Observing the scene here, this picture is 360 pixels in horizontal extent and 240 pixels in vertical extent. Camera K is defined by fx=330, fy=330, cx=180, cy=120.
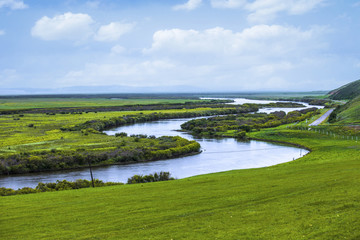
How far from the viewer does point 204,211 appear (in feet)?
59.0

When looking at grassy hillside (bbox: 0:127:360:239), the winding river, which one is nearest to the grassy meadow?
grassy hillside (bbox: 0:127:360:239)

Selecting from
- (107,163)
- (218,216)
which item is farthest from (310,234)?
(107,163)

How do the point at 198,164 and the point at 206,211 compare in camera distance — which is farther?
the point at 198,164

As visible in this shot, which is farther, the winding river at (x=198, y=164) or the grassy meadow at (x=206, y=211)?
the winding river at (x=198, y=164)

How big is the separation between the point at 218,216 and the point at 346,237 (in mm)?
6159

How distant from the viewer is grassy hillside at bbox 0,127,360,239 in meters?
14.2

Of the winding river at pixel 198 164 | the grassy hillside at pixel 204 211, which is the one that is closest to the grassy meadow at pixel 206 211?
the grassy hillside at pixel 204 211

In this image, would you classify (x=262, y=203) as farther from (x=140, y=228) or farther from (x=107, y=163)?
(x=107, y=163)

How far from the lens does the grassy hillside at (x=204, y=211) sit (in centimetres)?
1422

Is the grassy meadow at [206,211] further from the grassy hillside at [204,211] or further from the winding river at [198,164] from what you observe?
the winding river at [198,164]

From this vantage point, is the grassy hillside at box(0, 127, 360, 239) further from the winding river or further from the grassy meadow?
the winding river

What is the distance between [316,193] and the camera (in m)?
19.2

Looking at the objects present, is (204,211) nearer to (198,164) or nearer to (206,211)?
(206,211)

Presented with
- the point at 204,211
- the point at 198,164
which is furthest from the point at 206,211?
the point at 198,164
